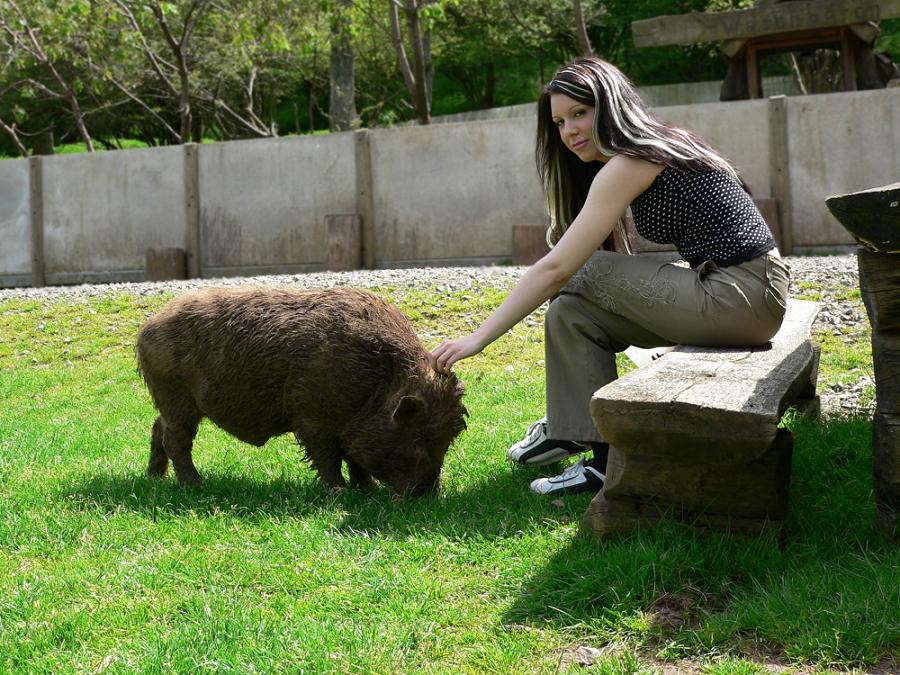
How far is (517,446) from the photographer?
217 inches

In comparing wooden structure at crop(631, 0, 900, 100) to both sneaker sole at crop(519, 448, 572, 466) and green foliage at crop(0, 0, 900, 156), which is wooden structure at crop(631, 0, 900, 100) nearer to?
green foliage at crop(0, 0, 900, 156)

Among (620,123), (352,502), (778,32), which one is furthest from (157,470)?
(778,32)

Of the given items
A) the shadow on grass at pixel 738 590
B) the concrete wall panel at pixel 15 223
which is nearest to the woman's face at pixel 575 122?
the shadow on grass at pixel 738 590

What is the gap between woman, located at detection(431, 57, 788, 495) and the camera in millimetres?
4375

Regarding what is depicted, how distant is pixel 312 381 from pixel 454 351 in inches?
43.2

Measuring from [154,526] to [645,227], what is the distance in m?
2.65

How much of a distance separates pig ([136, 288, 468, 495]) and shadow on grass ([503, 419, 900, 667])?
126cm

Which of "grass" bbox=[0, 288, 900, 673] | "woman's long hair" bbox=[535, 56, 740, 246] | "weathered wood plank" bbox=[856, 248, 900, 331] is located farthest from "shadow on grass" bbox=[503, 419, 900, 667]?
"woman's long hair" bbox=[535, 56, 740, 246]

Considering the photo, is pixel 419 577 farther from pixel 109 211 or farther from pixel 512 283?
pixel 109 211

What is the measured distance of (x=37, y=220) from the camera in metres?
17.5

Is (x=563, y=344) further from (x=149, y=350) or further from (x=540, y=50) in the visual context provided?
(x=540, y=50)

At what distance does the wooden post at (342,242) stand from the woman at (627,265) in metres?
10.6

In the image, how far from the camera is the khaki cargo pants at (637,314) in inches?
180

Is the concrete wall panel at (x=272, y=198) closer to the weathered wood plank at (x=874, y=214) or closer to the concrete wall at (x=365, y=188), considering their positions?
the concrete wall at (x=365, y=188)
